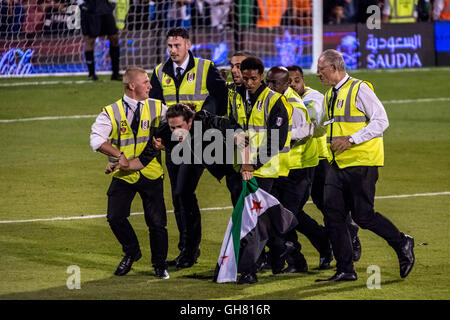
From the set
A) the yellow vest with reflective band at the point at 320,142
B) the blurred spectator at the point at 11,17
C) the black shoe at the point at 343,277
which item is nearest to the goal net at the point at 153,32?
the blurred spectator at the point at 11,17

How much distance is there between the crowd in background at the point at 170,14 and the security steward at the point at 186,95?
38.5 feet

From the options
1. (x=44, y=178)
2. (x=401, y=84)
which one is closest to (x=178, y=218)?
(x=44, y=178)

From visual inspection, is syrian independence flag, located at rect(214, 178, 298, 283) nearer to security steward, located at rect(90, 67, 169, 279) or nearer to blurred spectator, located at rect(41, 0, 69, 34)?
security steward, located at rect(90, 67, 169, 279)

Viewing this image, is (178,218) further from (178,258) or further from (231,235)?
(231,235)

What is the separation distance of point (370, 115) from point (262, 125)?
91 centimetres

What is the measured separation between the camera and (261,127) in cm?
826

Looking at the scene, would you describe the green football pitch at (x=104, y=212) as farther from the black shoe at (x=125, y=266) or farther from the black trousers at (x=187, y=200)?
the black trousers at (x=187, y=200)

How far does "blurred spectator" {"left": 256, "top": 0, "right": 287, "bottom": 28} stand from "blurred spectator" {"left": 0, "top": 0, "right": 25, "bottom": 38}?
18.1ft

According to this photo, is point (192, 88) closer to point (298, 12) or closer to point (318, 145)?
point (318, 145)

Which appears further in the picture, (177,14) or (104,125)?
(177,14)

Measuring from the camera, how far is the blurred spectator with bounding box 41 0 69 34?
68.8 feet

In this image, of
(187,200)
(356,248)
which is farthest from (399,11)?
(187,200)

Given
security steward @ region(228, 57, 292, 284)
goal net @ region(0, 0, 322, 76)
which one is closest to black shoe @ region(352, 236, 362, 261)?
security steward @ region(228, 57, 292, 284)

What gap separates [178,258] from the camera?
29.6ft
